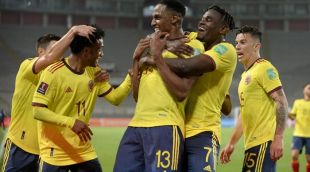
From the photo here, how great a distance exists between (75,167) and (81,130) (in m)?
0.44

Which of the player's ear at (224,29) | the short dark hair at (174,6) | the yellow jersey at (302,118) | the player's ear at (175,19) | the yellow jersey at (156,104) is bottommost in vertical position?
the yellow jersey at (302,118)

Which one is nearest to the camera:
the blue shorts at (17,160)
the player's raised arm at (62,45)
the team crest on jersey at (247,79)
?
the player's raised arm at (62,45)

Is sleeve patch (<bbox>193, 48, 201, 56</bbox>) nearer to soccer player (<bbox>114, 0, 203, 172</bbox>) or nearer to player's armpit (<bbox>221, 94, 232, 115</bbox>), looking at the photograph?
soccer player (<bbox>114, 0, 203, 172</bbox>)

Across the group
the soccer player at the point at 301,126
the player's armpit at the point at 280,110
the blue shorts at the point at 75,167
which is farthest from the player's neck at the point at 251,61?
the soccer player at the point at 301,126

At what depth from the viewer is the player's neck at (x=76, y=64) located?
462 centimetres

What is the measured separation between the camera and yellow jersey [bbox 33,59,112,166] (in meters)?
4.41

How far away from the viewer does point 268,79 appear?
5.16 meters

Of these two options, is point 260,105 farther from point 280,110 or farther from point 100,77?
point 100,77

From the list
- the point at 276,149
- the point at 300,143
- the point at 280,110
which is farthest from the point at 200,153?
the point at 300,143

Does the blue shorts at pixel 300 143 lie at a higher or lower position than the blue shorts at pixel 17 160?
lower

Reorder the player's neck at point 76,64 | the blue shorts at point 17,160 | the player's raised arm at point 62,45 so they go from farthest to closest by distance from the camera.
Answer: the blue shorts at point 17,160 < the player's neck at point 76,64 < the player's raised arm at point 62,45

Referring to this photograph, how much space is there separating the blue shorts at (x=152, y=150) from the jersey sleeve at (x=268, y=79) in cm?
158

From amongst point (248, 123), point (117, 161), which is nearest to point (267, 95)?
point (248, 123)

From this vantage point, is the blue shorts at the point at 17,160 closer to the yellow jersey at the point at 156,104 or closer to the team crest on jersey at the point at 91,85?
the team crest on jersey at the point at 91,85
